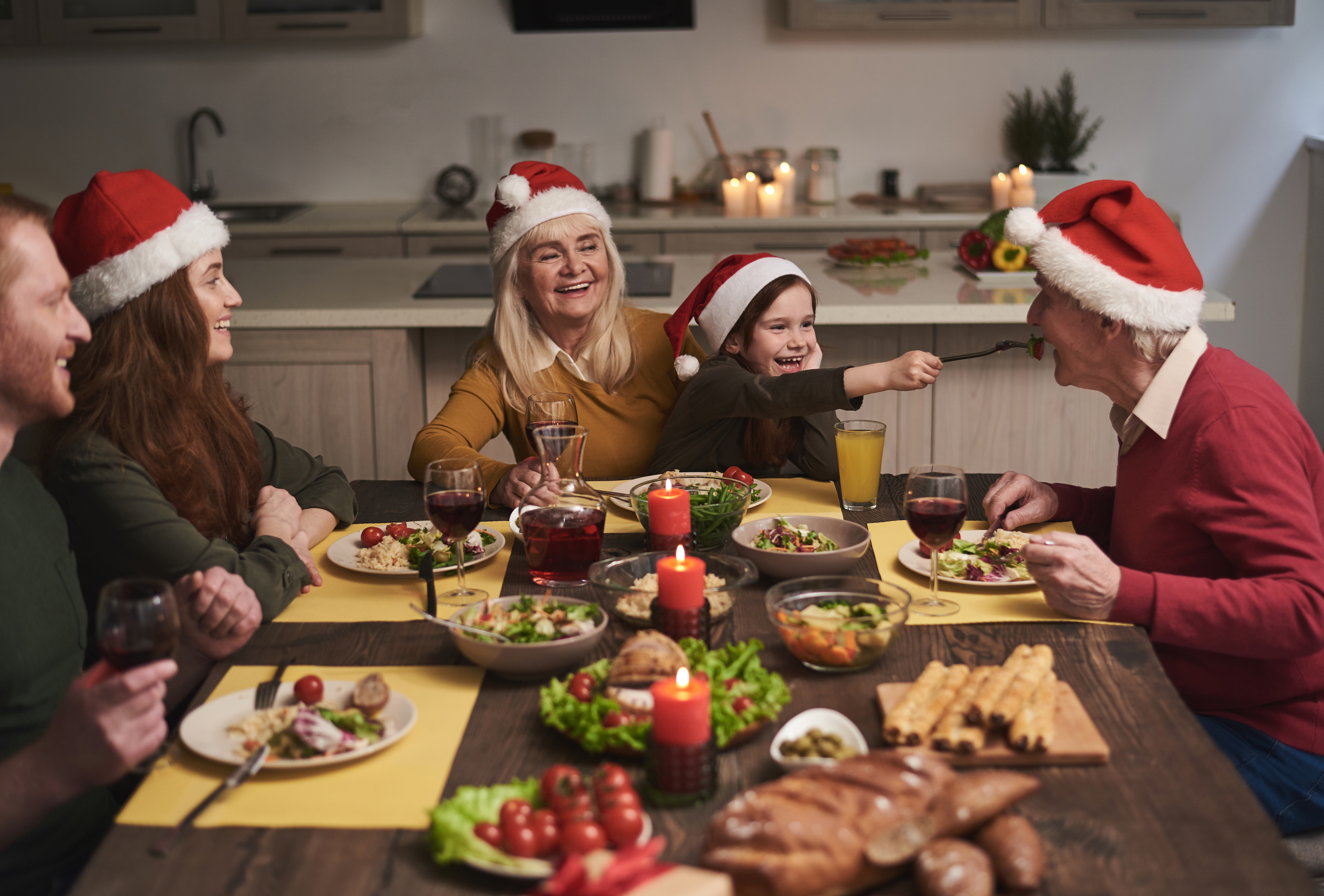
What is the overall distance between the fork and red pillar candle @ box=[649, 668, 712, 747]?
47 centimetres

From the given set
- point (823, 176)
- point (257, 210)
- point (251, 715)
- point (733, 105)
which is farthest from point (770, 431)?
point (257, 210)

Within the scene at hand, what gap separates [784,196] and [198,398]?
3725mm

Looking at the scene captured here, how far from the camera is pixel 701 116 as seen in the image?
17.8ft

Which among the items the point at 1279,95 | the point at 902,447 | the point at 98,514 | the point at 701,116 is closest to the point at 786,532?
the point at 98,514

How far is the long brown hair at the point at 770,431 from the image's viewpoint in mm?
2350

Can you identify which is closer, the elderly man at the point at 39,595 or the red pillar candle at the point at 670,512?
the elderly man at the point at 39,595

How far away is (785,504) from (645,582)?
53cm

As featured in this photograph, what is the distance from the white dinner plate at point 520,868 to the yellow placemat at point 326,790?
122 millimetres

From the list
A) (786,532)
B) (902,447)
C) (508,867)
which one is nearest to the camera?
(508,867)

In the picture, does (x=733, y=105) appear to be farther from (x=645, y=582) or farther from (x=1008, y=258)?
(x=645, y=582)

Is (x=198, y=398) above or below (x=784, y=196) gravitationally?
below

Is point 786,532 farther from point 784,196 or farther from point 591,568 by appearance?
point 784,196

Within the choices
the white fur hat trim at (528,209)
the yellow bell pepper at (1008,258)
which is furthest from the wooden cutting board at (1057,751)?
the yellow bell pepper at (1008,258)

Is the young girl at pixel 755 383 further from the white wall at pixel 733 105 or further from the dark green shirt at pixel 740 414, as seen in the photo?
the white wall at pixel 733 105
